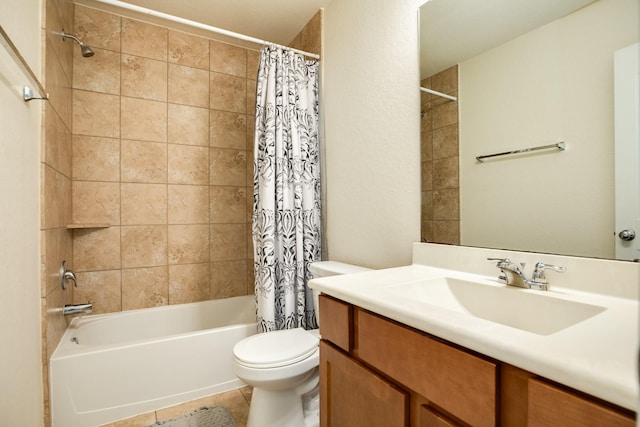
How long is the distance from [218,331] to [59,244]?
966 mm

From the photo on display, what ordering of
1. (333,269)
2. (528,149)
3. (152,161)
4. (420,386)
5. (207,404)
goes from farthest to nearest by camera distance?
→ (152,161) → (207,404) → (333,269) → (528,149) → (420,386)

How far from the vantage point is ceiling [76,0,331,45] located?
1959mm

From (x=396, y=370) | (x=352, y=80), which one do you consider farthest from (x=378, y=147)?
(x=396, y=370)

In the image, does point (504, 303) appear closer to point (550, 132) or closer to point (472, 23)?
point (550, 132)

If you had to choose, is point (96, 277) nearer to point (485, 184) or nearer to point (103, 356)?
point (103, 356)

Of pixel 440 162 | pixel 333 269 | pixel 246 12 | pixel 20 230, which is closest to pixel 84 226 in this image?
pixel 20 230

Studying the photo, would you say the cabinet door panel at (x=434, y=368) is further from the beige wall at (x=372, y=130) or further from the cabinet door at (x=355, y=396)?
the beige wall at (x=372, y=130)

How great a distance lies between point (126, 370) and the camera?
161 centimetres

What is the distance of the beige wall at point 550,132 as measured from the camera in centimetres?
81

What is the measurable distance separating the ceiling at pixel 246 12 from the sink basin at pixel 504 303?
73.0 inches

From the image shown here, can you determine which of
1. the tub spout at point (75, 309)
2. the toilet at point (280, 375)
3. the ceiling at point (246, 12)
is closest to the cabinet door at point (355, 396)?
the toilet at point (280, 375)

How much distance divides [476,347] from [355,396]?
1.44 feet

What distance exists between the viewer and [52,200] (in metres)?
1.49

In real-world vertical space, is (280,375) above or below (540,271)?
below
